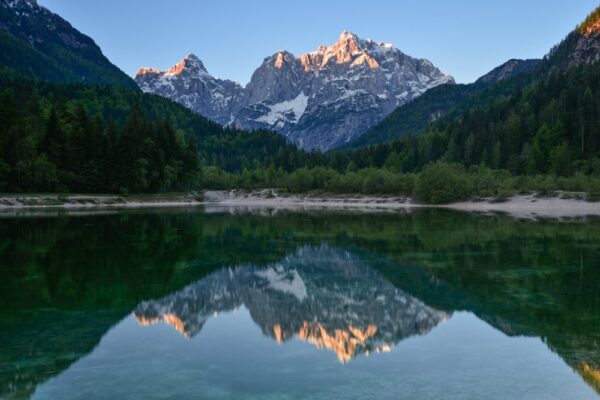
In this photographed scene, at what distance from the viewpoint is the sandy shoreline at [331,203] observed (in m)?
74.9

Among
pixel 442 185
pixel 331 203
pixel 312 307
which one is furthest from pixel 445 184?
pixel 312 307

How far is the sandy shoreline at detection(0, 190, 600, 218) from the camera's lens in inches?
2950

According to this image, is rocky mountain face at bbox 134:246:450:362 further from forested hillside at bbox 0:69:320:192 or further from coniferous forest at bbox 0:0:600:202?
forested hillside at bbox 0:69:320:192

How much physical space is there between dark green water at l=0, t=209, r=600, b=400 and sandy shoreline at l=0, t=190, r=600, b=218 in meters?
44.9

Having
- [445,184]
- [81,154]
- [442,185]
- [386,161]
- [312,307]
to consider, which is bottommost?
[312,307]

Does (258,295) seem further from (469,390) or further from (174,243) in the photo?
(174,243)

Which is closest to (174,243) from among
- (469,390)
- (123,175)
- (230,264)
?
(230,264)

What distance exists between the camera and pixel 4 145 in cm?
8219

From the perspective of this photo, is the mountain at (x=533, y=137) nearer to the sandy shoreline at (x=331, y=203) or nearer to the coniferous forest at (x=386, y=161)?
the coniferous forest at (x=386, y=161)

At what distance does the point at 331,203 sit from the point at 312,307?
3905 inches

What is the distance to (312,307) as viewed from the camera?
58.5 ft

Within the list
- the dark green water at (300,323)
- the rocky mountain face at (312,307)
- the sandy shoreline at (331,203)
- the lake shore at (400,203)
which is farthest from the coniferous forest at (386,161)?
the rocky mountain face at (312,307)

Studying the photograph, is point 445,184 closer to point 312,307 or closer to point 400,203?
point 400,203

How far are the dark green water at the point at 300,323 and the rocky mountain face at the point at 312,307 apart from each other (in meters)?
0.07
